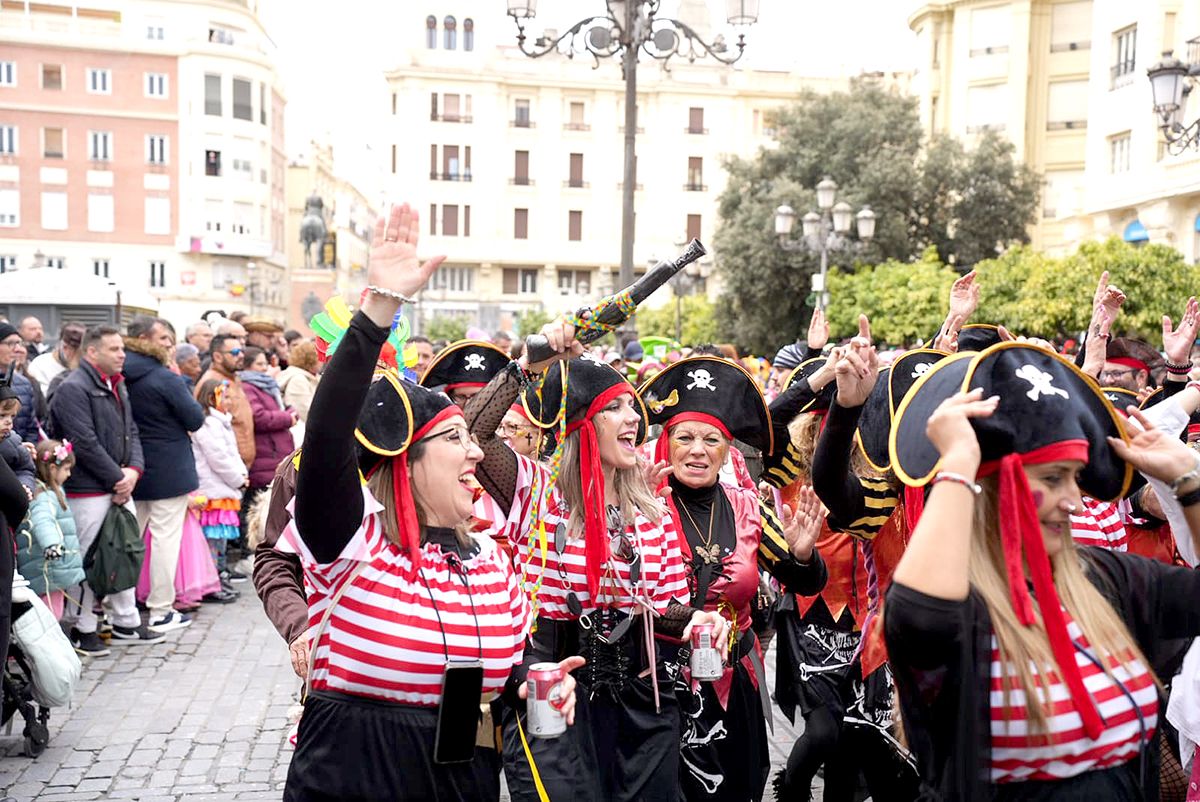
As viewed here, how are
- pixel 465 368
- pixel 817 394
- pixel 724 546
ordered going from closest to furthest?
1. pixel 724 546
2. pixel 817 394
3. pixel 465 368

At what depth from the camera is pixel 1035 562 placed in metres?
2.46

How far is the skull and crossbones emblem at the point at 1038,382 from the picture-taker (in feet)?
8.16

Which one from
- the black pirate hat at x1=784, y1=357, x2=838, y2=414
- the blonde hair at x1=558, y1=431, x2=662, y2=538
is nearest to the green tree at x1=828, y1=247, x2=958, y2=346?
the black pirate hat at x1=784, y1=357, x2=838, y2=414

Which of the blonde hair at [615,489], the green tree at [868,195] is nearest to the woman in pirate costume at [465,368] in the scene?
the blonde hair at [615,489]

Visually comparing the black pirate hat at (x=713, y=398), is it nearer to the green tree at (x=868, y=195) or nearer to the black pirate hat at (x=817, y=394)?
the black pirate hat at (x=817, y=394)

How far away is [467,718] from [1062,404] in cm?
171

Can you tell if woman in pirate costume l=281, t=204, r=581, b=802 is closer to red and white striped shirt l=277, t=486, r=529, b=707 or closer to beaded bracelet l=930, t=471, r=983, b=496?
red and white striped shirt l=277, t=486, r=529, b=707

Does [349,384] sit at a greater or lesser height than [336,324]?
lesser

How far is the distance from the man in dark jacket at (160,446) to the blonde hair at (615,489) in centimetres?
524

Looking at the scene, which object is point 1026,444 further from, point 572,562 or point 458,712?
point 572,562

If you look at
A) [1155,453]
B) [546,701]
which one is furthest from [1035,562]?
[546,701]

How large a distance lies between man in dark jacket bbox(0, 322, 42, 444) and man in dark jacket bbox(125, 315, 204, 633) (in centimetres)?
86

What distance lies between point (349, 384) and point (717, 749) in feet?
→ 7.77

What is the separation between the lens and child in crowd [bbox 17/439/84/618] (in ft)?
22.0
